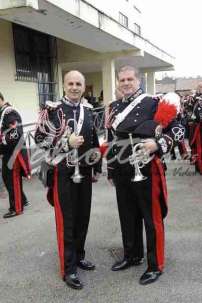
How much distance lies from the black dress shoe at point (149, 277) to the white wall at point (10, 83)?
7.38 meters

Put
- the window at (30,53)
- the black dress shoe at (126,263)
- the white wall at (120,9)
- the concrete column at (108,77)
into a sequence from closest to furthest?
the black dress shoe at (126,263) → the window at (30,53) → the concrete column at (108,77) → the white wall at (120,9)

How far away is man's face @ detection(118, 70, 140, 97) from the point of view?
12.2 feet

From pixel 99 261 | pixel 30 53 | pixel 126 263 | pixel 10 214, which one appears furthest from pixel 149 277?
pixel 30 53

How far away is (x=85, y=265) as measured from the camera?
411 cm

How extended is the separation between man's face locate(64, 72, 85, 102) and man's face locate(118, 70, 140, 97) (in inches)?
14.4

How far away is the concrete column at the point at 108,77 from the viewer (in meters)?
14.8

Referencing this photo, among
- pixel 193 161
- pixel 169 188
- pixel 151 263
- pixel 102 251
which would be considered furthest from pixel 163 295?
pixel 193 161

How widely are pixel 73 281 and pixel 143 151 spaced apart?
133cm

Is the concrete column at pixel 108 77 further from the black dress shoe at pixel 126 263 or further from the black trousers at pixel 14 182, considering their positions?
the black dress shoe at pixel 126 263

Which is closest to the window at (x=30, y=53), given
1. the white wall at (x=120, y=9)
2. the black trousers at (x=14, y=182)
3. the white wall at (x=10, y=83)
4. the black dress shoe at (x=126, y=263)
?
the white wall at (x=10, y=83)

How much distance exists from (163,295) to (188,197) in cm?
344

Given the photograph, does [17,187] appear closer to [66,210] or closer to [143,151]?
[66,210]

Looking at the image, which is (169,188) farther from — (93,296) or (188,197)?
(93,296)

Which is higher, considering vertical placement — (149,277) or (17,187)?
(17,187)
